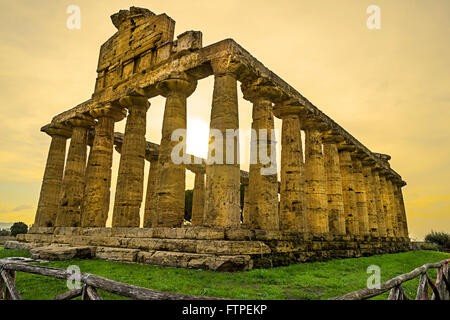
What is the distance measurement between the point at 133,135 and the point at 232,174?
6726 millimetres

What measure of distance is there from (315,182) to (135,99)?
10.7 metres

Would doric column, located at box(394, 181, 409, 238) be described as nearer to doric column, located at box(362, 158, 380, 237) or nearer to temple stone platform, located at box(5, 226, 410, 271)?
doric column, located at box(362, 158, 380, 237)

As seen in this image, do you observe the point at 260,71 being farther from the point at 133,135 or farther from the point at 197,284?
the point at 197,284

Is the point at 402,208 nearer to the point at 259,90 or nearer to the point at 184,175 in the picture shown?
the point at 259,90

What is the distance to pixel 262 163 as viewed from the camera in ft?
42.7

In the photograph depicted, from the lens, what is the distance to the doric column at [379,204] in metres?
24.1

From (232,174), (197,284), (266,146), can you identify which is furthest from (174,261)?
(266,146)

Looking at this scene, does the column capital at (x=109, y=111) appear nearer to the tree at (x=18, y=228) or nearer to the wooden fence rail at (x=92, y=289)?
the wooden fence rail at (x=92, y=289)

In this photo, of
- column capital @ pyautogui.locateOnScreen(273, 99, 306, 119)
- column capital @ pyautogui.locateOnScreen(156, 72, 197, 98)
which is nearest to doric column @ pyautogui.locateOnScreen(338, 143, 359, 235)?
column capital @ pyautogui.locateOnScreen(273, 99, 306, 119)

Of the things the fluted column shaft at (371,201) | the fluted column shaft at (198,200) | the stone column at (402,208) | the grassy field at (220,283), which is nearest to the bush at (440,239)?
the stone column at (402,208)

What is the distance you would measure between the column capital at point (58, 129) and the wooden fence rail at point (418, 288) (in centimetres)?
1990

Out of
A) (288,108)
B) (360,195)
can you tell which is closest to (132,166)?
(288,108)

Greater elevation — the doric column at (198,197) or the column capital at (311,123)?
the column capital at (311,123)

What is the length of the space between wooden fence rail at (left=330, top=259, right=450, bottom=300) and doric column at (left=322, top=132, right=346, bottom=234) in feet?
41.0
